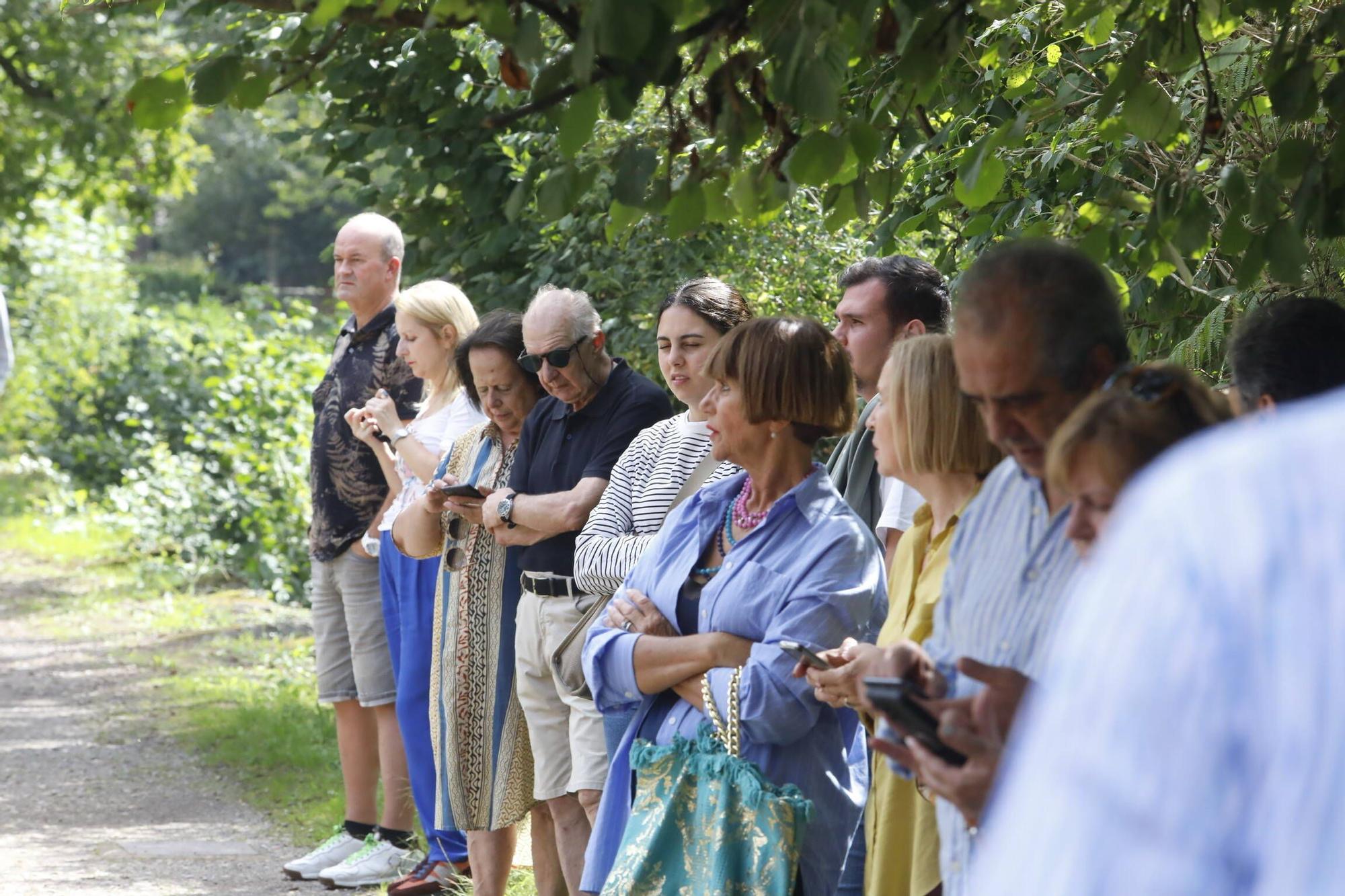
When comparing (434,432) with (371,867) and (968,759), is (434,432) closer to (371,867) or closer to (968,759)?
(371,867)

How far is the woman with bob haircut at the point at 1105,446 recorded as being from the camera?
167 cm

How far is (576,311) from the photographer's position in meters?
4.50

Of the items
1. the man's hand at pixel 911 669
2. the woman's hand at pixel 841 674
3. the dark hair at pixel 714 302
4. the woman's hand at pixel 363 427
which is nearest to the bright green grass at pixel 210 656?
the woman's hand at pixel 363 427

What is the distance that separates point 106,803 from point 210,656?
123 inches

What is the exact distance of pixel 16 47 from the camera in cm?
1744

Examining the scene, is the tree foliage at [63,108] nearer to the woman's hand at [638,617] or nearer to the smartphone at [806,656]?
the woman's hand at [638,617]

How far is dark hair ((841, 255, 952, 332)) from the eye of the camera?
3.95 meters

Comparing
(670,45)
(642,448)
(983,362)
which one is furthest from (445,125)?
(983,362)

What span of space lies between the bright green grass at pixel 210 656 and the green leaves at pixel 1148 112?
3.37 m

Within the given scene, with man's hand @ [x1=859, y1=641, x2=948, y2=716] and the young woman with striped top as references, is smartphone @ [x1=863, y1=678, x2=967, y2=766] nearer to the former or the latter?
man's hand @ [x1=859, y1=641, x2=948, y2=716]

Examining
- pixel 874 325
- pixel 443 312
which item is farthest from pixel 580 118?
pixel 443 312

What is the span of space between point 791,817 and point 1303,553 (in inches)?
93.9

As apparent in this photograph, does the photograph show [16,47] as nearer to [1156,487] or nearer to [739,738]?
[739,738]

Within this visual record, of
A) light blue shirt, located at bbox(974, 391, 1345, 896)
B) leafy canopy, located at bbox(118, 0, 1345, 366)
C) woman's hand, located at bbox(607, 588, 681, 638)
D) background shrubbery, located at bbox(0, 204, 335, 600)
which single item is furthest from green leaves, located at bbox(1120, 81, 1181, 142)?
background shrubbery, located at bbox(0, 204, 335, 600)
